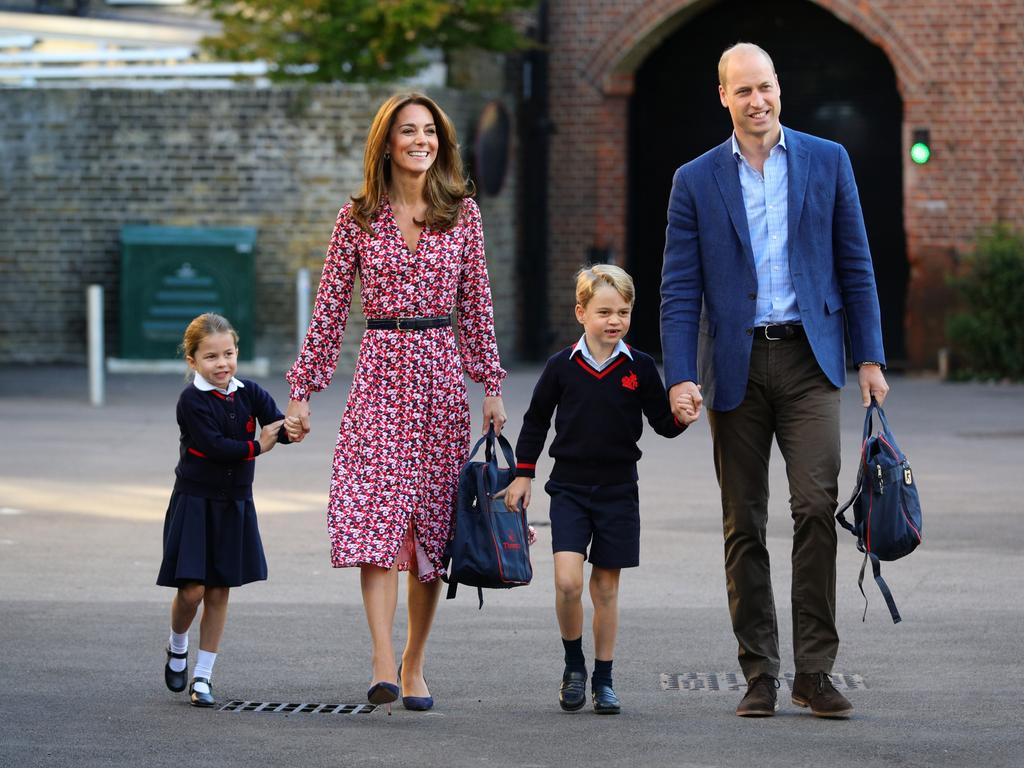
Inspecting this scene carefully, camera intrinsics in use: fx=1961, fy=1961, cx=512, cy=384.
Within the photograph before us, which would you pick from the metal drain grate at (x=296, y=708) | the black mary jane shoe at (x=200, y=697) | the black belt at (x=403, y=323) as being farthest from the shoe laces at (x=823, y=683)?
the black mary jane shoe at (x=200, y=697)

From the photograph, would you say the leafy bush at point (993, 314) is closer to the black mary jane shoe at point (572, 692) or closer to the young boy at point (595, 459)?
the young boy at point (595, 459)

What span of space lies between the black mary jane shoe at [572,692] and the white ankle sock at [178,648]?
1.23m

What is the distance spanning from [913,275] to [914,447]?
25.1 ft

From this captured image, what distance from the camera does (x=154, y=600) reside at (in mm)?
8102

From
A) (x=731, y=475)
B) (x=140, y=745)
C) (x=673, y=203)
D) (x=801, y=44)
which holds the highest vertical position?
(x=801, y=44)

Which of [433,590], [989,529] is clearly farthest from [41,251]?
[433,590]

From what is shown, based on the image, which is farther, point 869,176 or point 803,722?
point 869,176

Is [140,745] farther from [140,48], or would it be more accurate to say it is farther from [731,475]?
[140,48]

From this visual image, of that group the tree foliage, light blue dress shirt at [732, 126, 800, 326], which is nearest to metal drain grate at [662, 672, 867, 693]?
light blue dress shirt at [732, 126, 800, 326]

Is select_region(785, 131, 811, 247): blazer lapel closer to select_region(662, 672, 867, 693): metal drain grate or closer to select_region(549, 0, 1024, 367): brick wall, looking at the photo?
select_region(662, 672, 867, 693): metal drain grate

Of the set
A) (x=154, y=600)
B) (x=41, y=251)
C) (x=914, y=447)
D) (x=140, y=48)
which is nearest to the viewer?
(x=154, y=600)

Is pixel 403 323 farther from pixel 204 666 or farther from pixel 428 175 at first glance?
pixel 204 666

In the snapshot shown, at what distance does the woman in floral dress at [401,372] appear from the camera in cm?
617

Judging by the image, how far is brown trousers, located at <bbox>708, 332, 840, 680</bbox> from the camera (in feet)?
19.5
